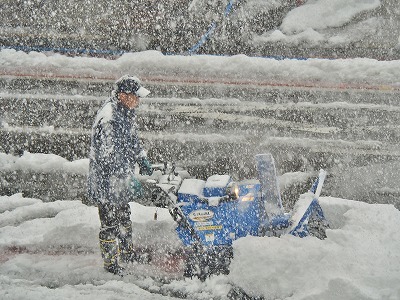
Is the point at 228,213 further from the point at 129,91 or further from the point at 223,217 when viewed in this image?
the point at 129,91

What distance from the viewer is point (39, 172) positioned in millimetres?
7105

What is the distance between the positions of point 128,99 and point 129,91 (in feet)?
0.31

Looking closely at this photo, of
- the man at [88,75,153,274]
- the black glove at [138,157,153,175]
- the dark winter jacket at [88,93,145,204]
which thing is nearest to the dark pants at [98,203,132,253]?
the man at [88,75,153,274]

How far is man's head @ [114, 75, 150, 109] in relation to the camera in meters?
4.21

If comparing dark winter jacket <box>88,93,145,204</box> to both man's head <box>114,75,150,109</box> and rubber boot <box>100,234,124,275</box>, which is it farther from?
rubber boot <box>100,234,124,275</box>

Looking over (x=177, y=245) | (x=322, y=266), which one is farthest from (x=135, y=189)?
(x=322, y=266)

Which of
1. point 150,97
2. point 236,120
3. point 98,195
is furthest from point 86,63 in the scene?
point 98,195

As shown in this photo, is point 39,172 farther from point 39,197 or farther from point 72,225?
point 72,225

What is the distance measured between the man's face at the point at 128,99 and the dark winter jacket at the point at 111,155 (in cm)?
6

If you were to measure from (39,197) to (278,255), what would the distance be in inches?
154

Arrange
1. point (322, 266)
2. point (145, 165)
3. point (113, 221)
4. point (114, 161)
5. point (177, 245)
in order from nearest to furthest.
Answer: point (322, 266) → point (114, 161) → point (113, 221) → point (145, 165) → point (177, 245)

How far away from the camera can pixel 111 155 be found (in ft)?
13.8

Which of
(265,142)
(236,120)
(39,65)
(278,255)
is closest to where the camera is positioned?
(278,255)

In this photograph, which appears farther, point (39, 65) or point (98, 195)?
point (39, 65)
